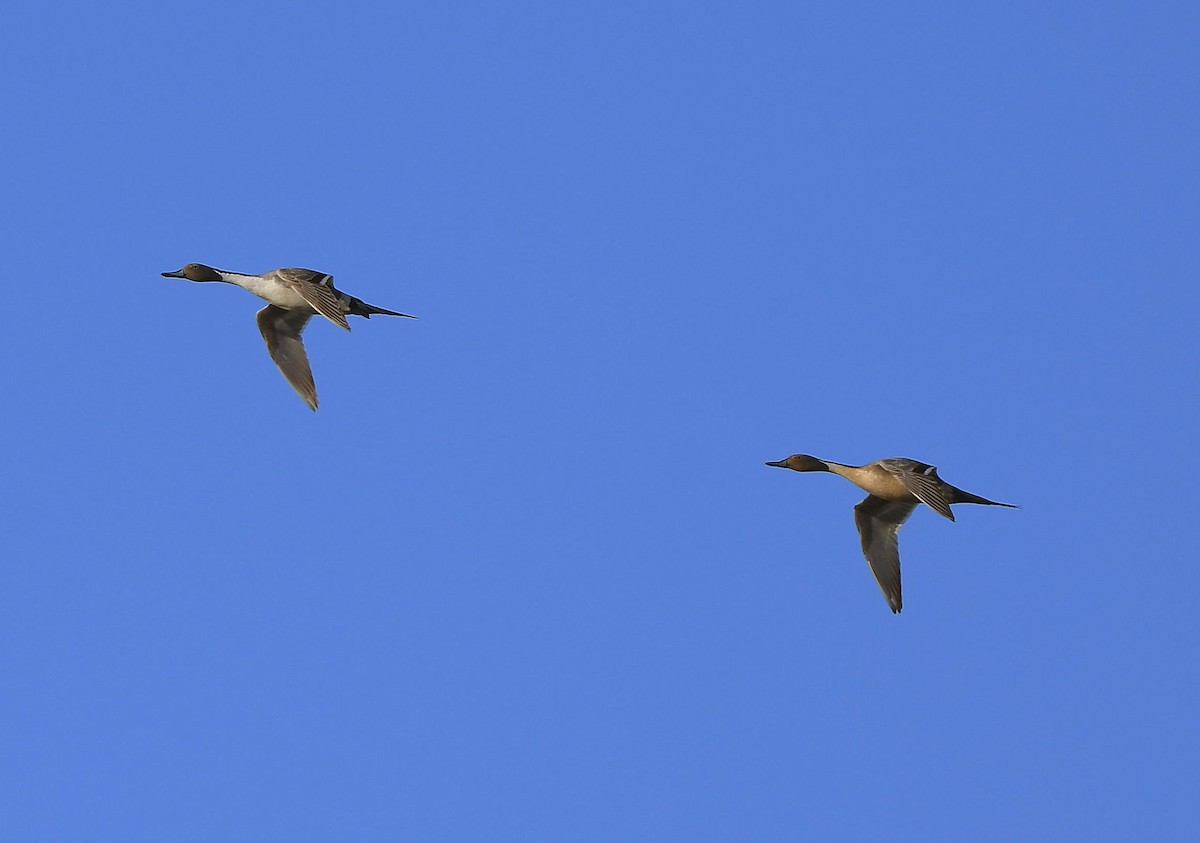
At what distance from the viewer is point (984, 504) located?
2195 cm

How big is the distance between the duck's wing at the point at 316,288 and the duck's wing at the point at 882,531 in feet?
23.8

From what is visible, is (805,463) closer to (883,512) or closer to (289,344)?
(883,512)

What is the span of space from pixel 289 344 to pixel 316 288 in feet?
7.69

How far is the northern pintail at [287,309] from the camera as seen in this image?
23172 mm

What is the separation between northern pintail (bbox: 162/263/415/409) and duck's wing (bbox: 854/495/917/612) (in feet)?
21.9

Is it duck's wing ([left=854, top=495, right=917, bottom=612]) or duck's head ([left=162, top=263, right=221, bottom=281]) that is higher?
duck's head ([left=162, top=263, right=221, bottom=281])

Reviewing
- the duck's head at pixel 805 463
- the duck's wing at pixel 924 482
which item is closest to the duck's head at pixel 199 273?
the duck's head at pixel 805 463

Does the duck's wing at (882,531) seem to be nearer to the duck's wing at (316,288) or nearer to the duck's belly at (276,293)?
the duck's wing at (316,288)

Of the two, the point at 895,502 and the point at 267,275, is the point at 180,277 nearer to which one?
the point at 267,275

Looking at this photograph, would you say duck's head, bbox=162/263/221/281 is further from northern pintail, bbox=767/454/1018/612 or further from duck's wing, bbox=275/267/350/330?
northern pintail, bbox=767/454/1018/612

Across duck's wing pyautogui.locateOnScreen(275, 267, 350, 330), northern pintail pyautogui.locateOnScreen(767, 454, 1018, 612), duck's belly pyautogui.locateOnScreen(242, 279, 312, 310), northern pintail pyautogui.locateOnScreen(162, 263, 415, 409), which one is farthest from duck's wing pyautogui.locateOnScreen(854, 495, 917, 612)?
duck's belly pyautogui.locateOnScreen(242, 279, 312, 310)

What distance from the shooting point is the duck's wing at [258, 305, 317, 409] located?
2438cm

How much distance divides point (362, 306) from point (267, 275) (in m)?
1.45

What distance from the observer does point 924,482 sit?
21.3 m
